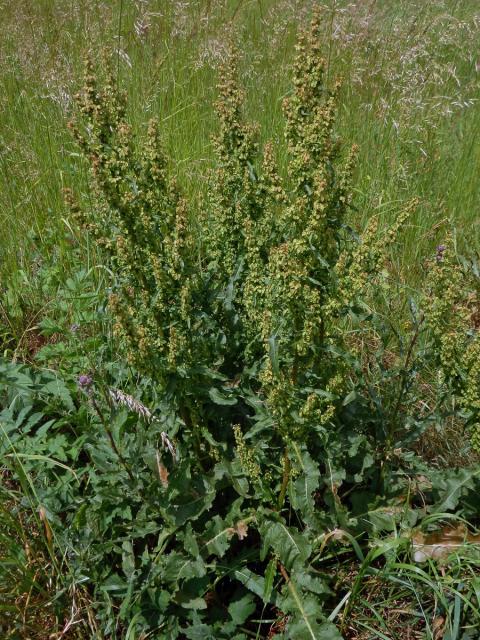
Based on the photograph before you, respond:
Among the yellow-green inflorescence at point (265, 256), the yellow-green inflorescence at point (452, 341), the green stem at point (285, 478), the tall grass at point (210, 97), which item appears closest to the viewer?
the yellow-green inflorescence at point (265, 256)

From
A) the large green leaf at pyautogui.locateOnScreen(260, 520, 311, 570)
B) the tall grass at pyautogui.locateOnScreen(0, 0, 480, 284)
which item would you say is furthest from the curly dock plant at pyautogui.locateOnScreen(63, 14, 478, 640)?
the tall grass at pyautogui.locateOnScreen(0, 0, 480, 284)

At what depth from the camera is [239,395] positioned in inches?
85.0

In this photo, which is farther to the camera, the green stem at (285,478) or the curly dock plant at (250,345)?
the green stem at (285,478)

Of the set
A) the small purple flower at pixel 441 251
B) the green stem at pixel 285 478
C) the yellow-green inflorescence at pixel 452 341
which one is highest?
the small purple flower at pixel 441 251

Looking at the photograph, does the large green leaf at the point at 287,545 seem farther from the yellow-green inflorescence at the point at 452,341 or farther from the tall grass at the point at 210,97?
the tall grass at the point at 210,97

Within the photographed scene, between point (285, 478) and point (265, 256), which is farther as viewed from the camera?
point (265, 256)

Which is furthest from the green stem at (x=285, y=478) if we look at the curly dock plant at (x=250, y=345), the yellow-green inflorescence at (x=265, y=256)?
the yellow-green inflorescence at (x=265, y=256)

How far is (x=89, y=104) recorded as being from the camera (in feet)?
6.25

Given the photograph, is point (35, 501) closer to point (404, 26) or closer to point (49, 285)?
point (49, 285)

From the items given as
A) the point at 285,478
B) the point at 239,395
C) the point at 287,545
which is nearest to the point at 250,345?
the point at 239,395

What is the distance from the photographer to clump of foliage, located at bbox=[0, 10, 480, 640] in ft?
6.26

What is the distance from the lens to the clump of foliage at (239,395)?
6.26ft

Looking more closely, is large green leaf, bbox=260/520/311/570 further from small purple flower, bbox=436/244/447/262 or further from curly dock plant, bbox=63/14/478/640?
small purple flower, bbox=436/244/447/262

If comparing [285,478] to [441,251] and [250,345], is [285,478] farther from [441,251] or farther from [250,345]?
[441,251]
